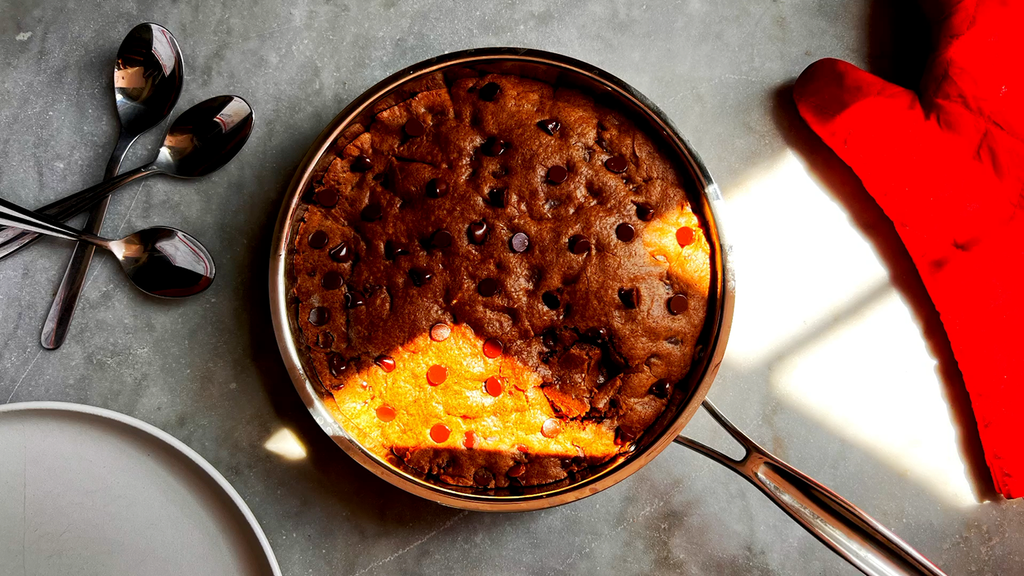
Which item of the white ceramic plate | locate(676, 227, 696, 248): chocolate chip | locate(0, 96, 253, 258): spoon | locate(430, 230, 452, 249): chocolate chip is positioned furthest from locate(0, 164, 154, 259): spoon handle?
locate(676, 227, 696, 248): chocolate chip

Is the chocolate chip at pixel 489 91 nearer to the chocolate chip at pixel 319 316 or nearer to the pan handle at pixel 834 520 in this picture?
the chocolate chip at pixel 319 316

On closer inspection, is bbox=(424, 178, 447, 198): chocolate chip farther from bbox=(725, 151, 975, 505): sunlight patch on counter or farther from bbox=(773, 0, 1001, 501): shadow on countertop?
bbox=(773, 0, 1001, 501): shadow on countertop

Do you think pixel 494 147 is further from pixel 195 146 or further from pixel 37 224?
pixel 37 224

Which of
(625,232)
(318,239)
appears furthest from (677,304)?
(318,239)

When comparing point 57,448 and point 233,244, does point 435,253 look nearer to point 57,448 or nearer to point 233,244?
point 233,244

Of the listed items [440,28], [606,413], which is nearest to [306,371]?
[606,413]

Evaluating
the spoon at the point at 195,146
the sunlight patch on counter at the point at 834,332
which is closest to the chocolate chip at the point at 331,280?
the spoon at the point at 195,146
